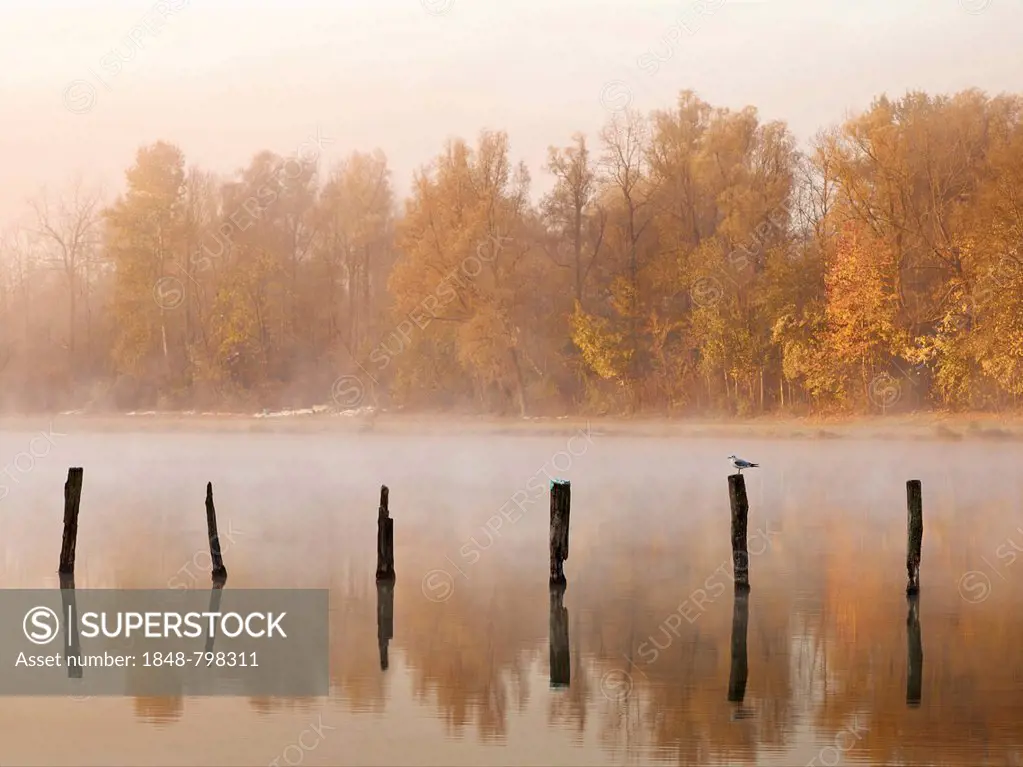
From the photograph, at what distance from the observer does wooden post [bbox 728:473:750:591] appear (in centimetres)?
2520

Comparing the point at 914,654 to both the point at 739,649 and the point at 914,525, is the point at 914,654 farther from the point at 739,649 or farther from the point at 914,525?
the point at 914,525

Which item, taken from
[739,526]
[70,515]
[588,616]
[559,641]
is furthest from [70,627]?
[739,526]

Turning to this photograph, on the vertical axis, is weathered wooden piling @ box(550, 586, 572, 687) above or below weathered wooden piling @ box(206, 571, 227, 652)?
below

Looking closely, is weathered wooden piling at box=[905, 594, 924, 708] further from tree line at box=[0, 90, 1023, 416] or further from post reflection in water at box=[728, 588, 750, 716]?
tree line at box=[0, 90, 1023, 416]

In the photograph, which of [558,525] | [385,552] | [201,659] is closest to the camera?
[201,659]

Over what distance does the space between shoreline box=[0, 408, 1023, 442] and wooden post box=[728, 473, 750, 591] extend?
3903 cm

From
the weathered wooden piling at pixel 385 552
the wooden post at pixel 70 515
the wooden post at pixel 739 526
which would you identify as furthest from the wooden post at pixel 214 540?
the wooden post at pixel 739 526

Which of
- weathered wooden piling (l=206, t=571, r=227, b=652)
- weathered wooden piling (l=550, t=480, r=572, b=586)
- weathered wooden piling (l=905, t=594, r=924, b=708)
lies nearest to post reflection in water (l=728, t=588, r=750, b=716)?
weathered wooden piling (l=905, t=594, r=924, b=708)

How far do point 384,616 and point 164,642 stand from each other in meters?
3.96

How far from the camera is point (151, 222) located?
303 ft

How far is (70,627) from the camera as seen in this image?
23.5 metres

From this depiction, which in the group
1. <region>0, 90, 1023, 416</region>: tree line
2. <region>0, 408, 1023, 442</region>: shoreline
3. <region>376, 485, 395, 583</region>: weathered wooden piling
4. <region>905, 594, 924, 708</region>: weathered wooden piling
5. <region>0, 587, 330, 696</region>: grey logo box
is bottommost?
<region>905, 594, 924, 708</region>: weathered wooden piling

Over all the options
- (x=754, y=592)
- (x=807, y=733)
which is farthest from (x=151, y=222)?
A: (x=807, y=733)

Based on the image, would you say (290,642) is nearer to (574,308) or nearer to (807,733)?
(807,733)
